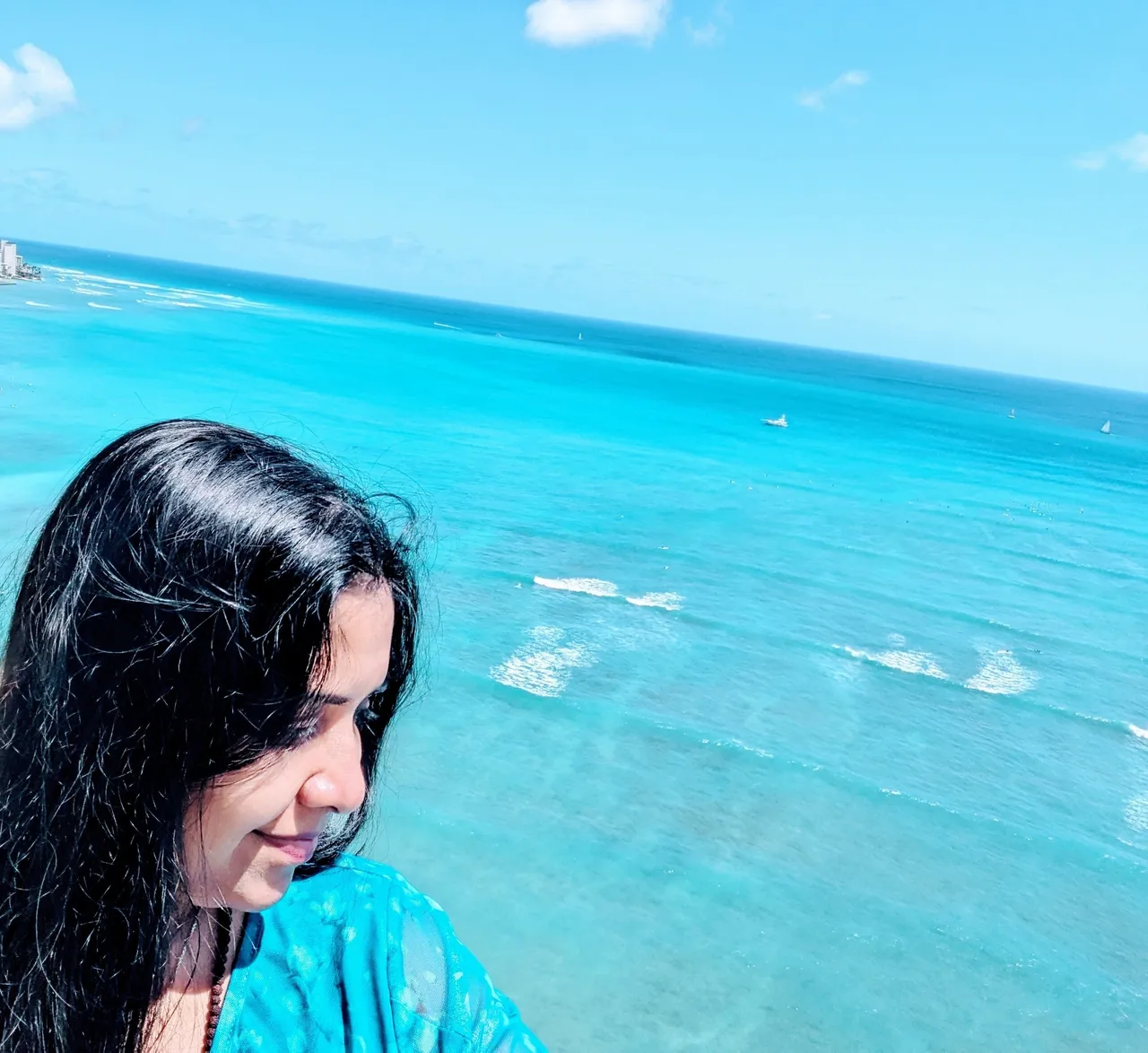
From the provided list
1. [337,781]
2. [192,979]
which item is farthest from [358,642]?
[192,979]

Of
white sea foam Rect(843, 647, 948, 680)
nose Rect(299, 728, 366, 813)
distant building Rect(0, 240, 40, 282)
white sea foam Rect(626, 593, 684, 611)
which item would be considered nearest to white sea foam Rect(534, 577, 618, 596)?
white sea foam Rect(626, 593, 684, 611)

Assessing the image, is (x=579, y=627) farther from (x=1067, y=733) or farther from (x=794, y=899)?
(x=1067, y=733)

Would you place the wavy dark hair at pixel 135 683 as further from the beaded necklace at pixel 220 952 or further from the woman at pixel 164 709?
the beaded necklace at pixel 220 952

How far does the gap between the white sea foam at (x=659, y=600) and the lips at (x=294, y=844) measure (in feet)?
45.8

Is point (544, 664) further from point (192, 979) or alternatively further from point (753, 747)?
point (192, 979)

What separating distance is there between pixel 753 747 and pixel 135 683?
34.5 ft

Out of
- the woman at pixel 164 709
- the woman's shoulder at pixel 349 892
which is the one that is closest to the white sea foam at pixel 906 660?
the woman's shoulder at pixel 349 892

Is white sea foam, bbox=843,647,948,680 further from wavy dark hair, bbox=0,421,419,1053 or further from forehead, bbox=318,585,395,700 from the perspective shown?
wavy dark hair, bbox=0,421,419,1053

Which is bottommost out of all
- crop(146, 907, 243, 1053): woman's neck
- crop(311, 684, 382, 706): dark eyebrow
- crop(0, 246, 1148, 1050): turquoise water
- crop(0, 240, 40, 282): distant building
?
crop(0, 246, 1148, 1050): turquoise water

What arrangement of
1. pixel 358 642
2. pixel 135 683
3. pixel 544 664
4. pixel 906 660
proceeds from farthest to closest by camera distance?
pixel 906 660, pixel 544 664, pixel 358 642, pixel 135 683

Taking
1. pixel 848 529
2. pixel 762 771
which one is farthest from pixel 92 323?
pixel 762 771

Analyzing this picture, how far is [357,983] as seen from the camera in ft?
4.36

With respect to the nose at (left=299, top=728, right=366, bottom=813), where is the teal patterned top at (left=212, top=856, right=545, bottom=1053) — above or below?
below

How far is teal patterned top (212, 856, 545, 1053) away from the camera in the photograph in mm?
1303
